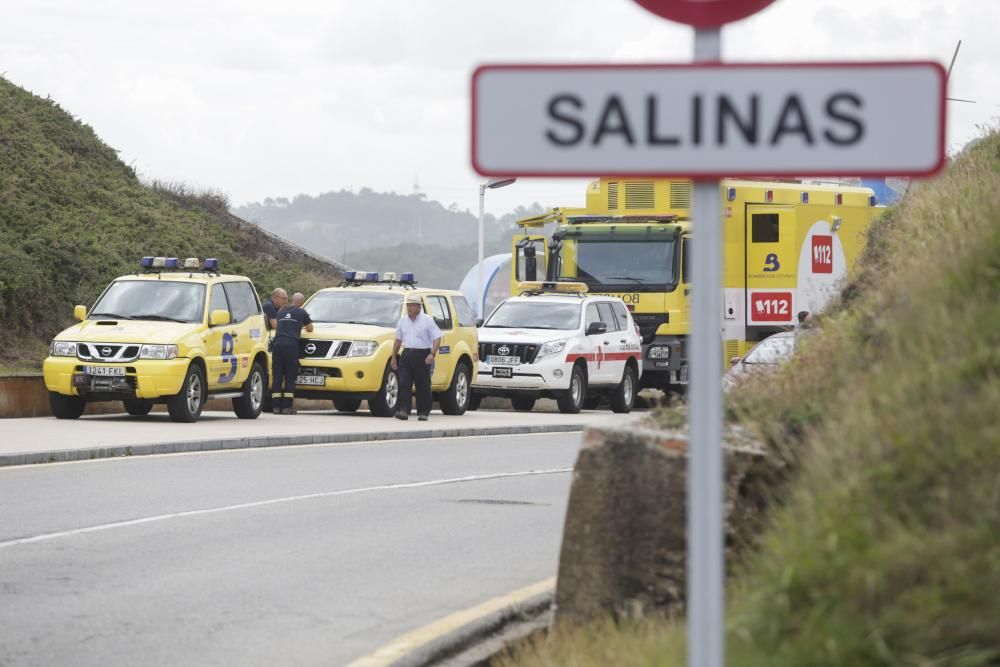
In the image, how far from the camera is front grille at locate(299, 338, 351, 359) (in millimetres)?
25359

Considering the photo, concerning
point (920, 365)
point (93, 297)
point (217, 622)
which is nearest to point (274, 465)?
point (217, 622)

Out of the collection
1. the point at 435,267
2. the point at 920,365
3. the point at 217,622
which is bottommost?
the point at 217,622

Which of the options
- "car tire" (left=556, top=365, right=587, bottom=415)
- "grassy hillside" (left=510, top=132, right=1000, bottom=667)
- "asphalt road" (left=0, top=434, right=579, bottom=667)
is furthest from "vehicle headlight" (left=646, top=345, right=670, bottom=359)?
"grassy hillside" (left=510, top=132, right=1000, bottom=667)

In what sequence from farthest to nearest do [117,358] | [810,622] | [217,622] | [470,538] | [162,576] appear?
[117,358] → [470,538] → [162,576] → [217,622] → [810,622]

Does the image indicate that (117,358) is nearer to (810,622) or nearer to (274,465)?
(274,465)

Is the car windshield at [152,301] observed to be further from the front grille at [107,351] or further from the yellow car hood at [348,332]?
the yellow car hood at [348,332]

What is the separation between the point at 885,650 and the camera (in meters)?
4.81

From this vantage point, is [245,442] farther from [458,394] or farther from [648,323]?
[648,323]

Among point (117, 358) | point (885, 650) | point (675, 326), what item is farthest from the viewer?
point (675, 326)

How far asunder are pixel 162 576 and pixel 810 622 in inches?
226

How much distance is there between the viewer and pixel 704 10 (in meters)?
4.36

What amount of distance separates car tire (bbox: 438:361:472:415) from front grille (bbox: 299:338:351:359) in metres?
2.55

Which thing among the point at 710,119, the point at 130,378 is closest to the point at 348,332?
the point at 130,378

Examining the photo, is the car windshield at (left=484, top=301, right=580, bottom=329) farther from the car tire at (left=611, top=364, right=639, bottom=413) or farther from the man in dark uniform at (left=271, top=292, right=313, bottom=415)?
the man in dark uniform at (left=271, top=292, right=313, bottom=415)
